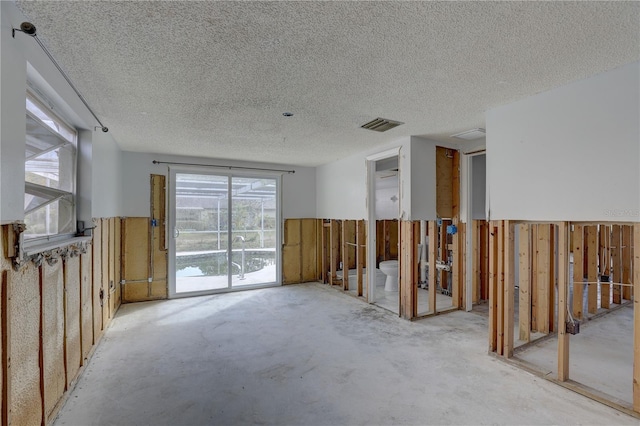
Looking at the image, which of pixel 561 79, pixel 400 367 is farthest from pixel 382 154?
pixel 400 367

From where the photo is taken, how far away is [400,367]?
2672mm

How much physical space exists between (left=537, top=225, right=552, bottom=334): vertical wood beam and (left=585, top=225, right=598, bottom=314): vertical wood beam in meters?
1.00

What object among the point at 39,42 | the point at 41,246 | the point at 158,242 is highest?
the point at 39,42

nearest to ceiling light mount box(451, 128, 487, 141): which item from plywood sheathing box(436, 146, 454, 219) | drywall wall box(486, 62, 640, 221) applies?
plywood sheathing box(436, 146, 454, 219)

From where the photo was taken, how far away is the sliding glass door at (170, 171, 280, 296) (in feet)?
17.0

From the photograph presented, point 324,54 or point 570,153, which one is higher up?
point 324,54

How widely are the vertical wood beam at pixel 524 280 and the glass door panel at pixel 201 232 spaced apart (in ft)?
14.6

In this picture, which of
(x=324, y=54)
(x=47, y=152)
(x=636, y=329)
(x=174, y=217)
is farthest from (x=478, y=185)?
(x=47, y=152)

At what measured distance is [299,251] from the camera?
6.20 meters

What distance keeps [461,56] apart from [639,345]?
226 centimetres

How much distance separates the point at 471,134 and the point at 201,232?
4.48 metres

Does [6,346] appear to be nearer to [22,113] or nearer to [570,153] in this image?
[22,113]

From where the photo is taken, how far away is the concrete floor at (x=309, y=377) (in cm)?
204

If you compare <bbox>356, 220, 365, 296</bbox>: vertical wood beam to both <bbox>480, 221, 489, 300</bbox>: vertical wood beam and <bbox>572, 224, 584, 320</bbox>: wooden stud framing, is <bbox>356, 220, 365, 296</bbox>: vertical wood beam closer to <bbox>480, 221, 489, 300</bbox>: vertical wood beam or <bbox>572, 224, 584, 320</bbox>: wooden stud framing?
<bbox>480, 221, 489, 300</bbox>: vertical wood beam
